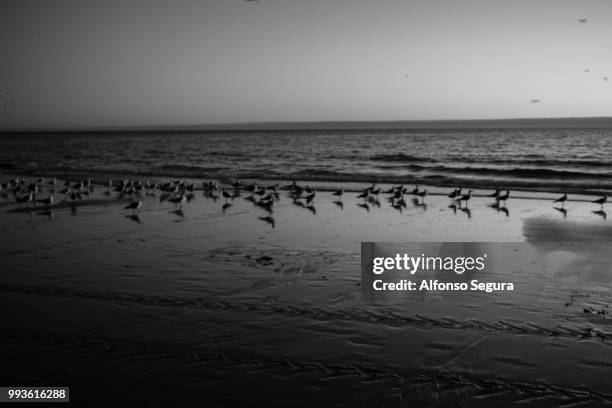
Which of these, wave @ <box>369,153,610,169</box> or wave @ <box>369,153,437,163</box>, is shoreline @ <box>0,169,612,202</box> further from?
wave @ <box>369,153,437,163</box>

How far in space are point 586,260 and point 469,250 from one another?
2.32 m

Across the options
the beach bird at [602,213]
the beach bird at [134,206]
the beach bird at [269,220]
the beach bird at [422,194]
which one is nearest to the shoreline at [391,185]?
the beach bird at [422,194]

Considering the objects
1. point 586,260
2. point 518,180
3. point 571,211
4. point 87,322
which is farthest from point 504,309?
point 518,180

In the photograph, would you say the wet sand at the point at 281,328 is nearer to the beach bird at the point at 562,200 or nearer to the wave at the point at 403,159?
the beach bird at the point at 562,200

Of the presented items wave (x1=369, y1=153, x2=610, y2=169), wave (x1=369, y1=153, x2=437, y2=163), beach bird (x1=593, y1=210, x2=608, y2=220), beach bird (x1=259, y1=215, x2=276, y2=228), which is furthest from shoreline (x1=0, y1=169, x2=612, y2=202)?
wave (x1=369, y1=153, x2=437, y2=163)

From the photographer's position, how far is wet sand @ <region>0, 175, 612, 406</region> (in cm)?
496

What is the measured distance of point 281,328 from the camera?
6484mm

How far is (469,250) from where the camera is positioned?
11477 millimetres

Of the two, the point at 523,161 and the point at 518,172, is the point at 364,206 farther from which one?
the point at 523,161

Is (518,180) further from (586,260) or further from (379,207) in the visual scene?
(586,260)

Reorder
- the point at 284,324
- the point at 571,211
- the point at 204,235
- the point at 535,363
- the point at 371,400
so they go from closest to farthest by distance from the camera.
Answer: the point at 371,400, the point at 535,363, the point at 284,324, the point at 204,235, the point at 571,211

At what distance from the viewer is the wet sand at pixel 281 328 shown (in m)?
4.96

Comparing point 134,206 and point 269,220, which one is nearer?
point 269,220

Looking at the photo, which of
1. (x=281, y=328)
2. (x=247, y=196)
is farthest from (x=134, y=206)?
(x=281, y=328)
